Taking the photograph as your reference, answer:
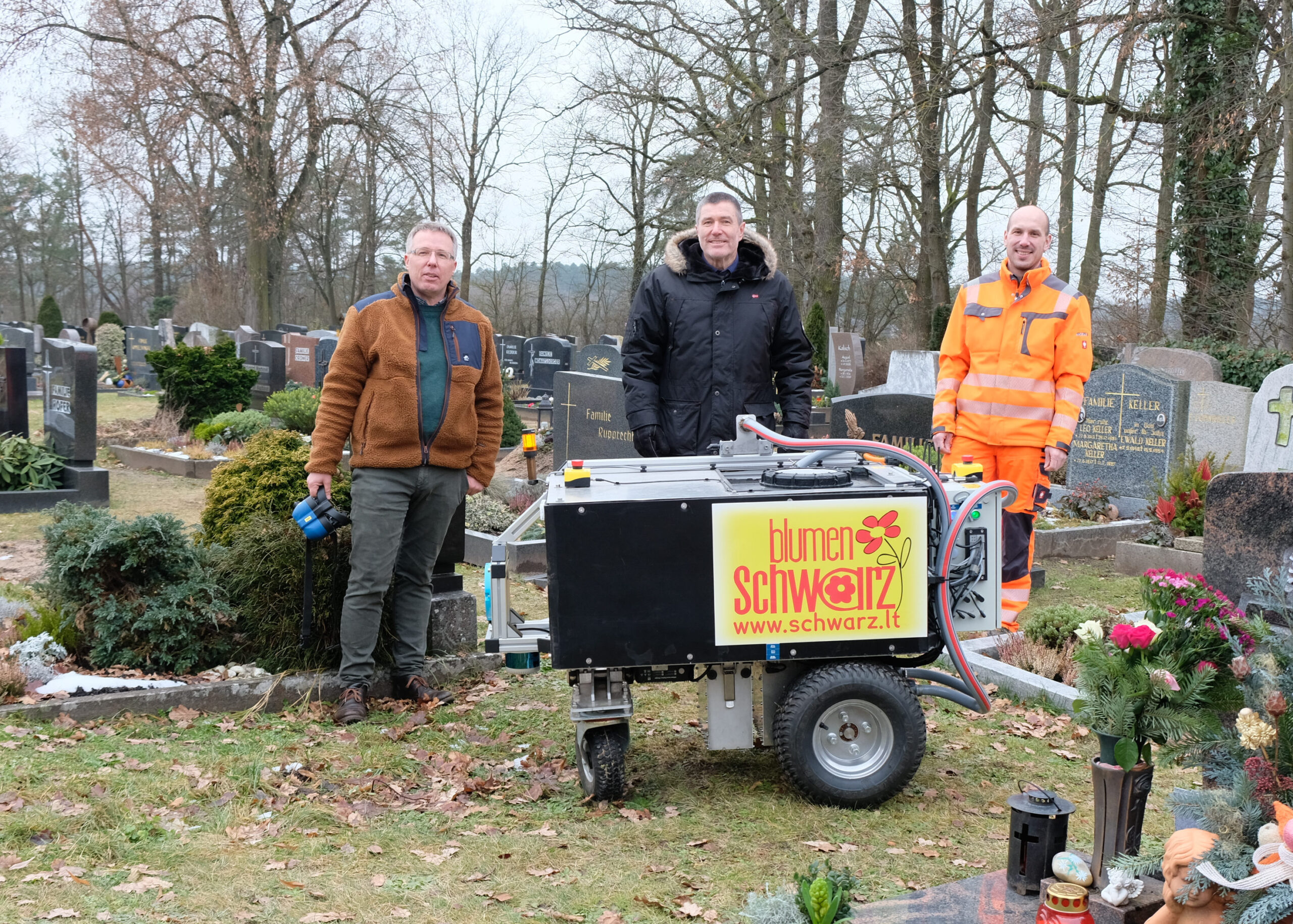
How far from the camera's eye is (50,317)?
3628cm

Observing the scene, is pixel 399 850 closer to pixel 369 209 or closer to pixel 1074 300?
pixel 1074 300

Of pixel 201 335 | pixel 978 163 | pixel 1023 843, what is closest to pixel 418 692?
pixel 1023 843

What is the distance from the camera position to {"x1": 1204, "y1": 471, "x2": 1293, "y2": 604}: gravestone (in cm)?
306

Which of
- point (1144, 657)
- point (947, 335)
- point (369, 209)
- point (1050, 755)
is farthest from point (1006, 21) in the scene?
point (369, 209)

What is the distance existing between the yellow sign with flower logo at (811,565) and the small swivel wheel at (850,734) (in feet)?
0.61

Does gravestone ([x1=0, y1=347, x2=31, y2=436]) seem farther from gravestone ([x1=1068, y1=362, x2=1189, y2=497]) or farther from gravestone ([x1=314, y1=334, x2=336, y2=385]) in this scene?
gravestone ([x1=1068, y1=362, x2=1189, y2=497])

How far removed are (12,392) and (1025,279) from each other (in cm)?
972

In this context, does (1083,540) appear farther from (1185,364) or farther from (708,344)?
(708,344)

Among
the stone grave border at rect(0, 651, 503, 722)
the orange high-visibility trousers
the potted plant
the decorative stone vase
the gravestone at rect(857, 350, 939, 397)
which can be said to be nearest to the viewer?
the potted plant

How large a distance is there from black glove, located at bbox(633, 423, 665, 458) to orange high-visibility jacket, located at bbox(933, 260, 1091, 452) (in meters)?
1.44

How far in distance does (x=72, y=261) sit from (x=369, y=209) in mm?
18456

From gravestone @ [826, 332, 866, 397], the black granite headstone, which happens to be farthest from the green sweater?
gravestone @ [826, 332, 866, 397]

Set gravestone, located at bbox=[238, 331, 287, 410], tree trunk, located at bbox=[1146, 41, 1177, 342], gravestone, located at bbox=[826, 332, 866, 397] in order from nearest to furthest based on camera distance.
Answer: tree trunk, located at bbox=[1146, 41, 1177, 342], gravestone, located at bbox=[238, 331, 287, 410], gravestone, located at bbox=[826, 332, 866, 397]

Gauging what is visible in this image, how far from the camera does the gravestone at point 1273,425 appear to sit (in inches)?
353
